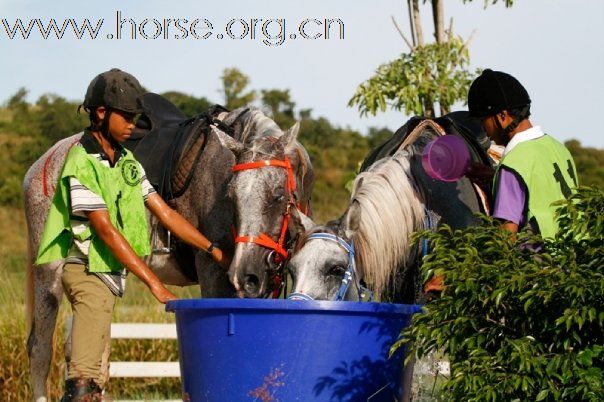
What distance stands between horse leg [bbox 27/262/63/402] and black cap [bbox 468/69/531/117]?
3.10 m

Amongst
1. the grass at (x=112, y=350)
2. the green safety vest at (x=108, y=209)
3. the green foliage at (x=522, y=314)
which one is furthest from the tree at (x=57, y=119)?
the green foliage at (x=522, y=314)

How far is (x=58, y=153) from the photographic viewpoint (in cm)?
728

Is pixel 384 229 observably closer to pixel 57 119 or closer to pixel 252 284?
pixel 252 284

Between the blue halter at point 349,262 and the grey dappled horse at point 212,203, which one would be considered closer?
the blue halter at point 349,262

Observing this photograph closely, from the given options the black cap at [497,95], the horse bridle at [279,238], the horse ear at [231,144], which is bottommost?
the horse bridle at [279,238]

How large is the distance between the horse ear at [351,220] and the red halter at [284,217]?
0.81 metres

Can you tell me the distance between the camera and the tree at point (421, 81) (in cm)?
892

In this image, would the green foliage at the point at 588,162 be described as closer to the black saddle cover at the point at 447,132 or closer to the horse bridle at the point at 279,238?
the black saddle cover at the point at 447,132

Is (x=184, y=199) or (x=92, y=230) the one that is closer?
(x=92, y=230)

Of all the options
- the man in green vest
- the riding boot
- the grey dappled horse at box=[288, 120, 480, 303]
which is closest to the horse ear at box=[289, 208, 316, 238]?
the grey dappled horse at box=[288, 120, 480, 303]

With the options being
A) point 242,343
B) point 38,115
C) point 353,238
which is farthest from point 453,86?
point 38,115

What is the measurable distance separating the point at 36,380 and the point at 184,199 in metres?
1.58

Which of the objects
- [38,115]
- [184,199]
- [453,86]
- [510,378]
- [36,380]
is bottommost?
[36,380]

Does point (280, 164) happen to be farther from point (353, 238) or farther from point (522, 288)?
point (522, 288)
